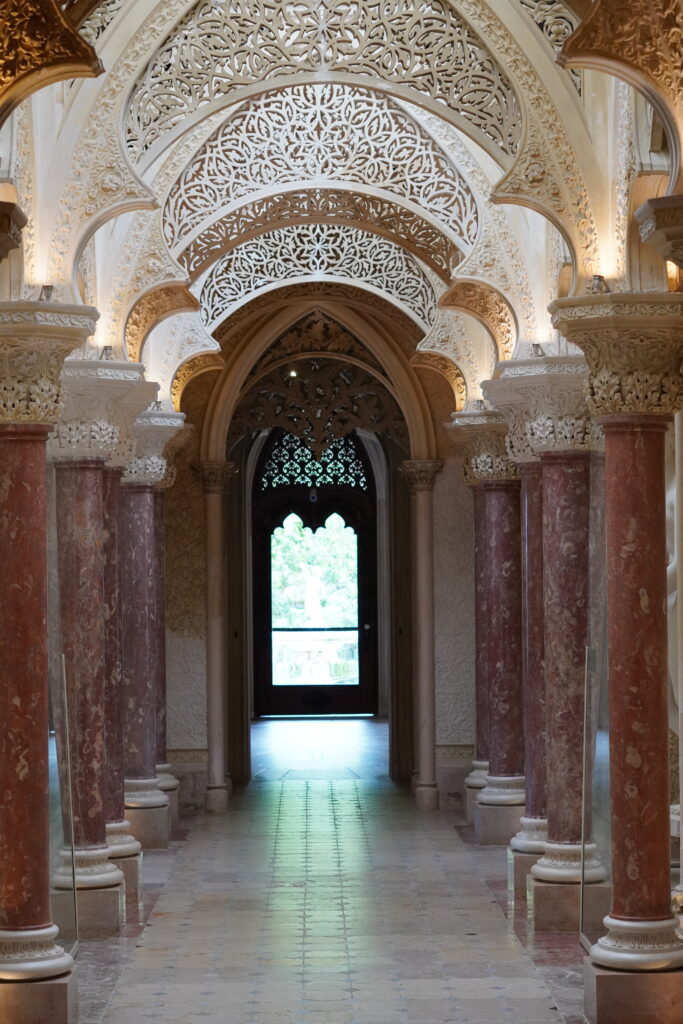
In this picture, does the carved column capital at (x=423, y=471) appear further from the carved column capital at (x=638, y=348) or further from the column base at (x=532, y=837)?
the carved column capital at (x=638, y=348)

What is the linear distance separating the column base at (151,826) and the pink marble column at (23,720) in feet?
19.8

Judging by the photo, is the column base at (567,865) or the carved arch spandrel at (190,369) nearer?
the column base at (567,865)

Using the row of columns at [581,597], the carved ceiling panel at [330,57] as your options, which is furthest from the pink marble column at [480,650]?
the carved ceiling panel at [330,57]

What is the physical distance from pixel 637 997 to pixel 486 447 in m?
7.06

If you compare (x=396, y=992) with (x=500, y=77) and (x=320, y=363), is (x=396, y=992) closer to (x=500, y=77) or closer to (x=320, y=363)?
(x=500, y=77)

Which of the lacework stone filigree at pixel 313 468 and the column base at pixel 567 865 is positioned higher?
the lacework stone filigree at pixel 313 468

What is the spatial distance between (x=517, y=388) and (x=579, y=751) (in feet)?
7.42

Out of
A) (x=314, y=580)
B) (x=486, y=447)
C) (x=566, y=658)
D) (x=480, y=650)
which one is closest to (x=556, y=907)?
(x=566, y=658)

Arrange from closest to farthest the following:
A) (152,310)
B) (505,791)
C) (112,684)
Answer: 1. (112,684)
2. (152,310)
3. (505,791)

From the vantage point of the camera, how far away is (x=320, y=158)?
10578 mm

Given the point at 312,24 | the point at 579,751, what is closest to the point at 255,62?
the point at 312,24

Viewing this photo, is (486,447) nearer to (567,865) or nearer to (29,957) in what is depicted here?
(567,865)

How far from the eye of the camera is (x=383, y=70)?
8.30 m

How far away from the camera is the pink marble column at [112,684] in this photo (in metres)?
11.0
